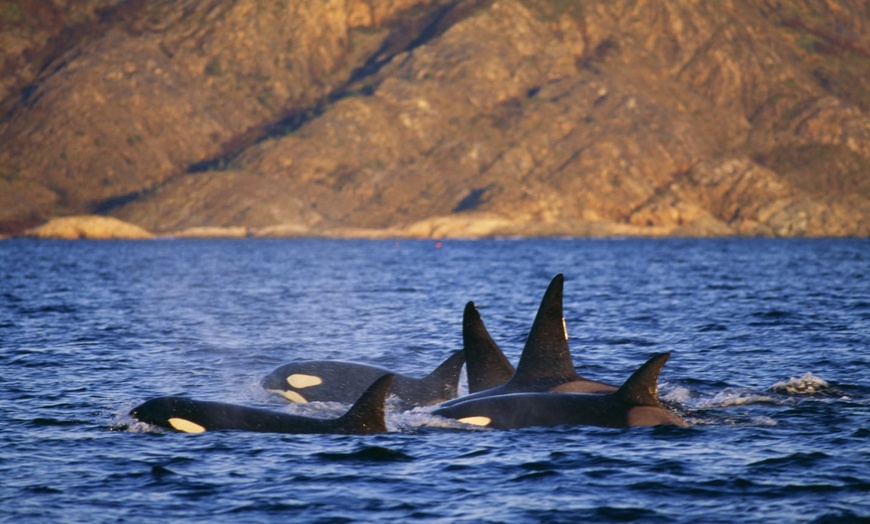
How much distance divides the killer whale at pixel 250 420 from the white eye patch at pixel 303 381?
10.9ft

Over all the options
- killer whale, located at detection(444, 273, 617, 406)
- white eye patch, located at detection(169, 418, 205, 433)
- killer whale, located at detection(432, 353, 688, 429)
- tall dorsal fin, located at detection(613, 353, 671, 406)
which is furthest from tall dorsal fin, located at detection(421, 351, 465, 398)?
white eye patch, located at detection(169, 418, 205, 433)

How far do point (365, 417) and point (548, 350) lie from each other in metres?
3.52

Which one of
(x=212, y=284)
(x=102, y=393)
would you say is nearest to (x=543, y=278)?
(x=212, y=284)

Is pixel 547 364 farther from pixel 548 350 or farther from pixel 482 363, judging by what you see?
pixel 482 363

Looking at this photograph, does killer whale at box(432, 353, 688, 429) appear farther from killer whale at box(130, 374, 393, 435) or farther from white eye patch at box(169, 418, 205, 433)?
white eye patch at box(169, 418, 205, 433)

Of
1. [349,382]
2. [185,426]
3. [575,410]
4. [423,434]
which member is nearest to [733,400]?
[575,410]

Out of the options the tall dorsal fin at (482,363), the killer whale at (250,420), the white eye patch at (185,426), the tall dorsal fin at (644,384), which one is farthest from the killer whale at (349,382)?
the tall dorsal fin at (644,384)

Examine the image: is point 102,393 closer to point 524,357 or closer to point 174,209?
point 524,357

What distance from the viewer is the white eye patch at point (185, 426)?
52.6ft

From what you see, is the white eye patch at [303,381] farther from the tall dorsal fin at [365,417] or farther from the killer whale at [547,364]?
the tall dorsal fin at [365,417]

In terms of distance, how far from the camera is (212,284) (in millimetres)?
61688

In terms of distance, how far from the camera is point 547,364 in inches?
688

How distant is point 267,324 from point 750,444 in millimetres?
22615

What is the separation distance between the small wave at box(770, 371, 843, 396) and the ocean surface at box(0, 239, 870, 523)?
0.16ft
